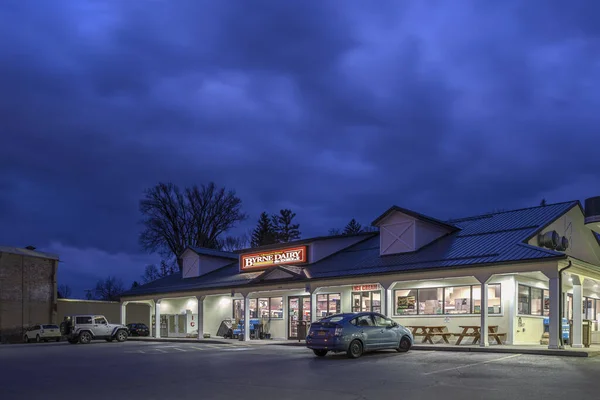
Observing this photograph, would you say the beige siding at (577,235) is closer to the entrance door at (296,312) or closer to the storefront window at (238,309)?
the entrance door at (296,312)

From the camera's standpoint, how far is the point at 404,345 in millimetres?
21812

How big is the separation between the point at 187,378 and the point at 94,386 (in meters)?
2.19

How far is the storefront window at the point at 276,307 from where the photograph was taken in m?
35.0

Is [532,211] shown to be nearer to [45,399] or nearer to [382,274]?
[382,274]

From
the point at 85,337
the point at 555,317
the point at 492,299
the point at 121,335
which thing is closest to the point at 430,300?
the point at 492,299

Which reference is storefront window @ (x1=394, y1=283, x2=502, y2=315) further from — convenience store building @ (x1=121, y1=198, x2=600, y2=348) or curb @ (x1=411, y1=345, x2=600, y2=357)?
curb @ (x1=411, y1=345, x2=600, y2=357)

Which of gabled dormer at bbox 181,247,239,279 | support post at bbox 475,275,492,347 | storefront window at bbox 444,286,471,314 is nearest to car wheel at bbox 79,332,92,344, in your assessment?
gabled dormer at bbox 181,247,239,279

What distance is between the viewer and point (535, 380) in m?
13.2

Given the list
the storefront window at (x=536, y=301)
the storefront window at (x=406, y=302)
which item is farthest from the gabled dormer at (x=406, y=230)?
the storefront window at (x=536, y=301)

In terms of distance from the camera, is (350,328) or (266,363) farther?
(350,328)

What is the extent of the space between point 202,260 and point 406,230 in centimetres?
1849

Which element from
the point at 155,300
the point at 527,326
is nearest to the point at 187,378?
the point at 527,326

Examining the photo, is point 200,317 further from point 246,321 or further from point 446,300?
point 446,300

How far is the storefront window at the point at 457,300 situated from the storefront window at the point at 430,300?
0.30 meters
